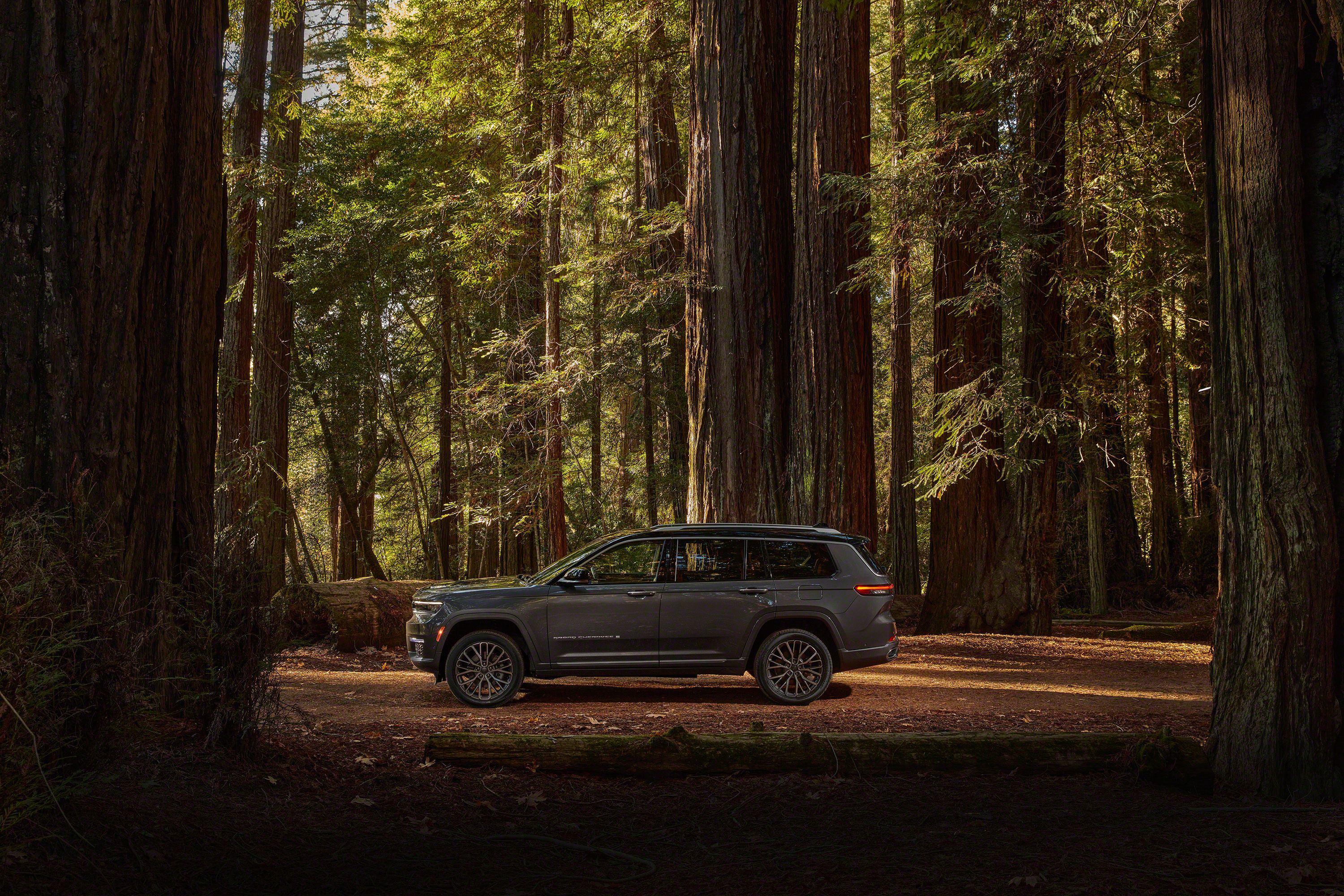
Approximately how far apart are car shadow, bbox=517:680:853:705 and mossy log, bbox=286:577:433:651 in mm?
4137

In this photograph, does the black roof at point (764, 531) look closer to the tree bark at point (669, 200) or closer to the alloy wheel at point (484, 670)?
the alloy wheel at point (484, 670)

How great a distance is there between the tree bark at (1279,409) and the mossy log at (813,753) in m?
0.62

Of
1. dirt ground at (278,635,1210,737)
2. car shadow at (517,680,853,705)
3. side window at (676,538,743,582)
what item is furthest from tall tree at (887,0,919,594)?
side window at (676,538,743,582)

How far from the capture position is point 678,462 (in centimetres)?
2464

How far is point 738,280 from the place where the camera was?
15.4 m

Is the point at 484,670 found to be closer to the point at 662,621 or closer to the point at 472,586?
the point at 472,586

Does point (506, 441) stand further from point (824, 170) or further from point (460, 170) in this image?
point (824, 170)

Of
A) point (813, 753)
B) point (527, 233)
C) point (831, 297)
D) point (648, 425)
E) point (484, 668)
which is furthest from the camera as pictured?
point (648, 425)

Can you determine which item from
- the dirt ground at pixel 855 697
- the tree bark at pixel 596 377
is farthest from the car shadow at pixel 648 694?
the tree bark at pixel 596 377

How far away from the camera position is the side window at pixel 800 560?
34.6 ft

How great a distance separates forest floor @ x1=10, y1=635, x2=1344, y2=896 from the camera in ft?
16.7

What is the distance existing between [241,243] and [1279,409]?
14.3 m

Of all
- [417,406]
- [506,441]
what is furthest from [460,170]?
[417,406]

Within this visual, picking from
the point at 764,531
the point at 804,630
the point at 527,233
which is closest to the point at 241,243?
the point at 527,233
